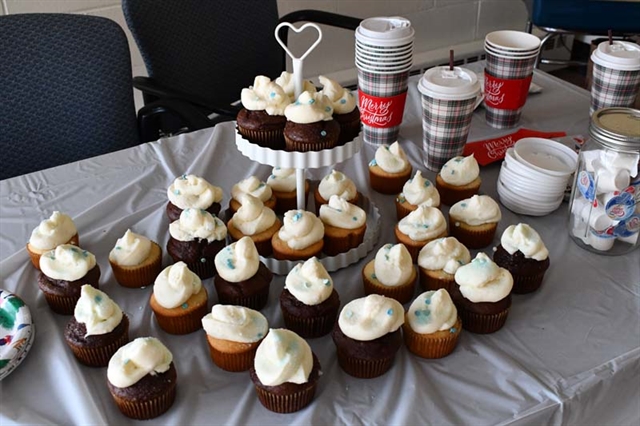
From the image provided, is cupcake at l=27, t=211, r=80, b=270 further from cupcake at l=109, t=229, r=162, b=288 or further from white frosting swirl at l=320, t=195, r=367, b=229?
white frosting swirl at l=320, t=195, r=367, b=229

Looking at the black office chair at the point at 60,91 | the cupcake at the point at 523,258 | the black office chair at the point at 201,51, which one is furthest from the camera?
the black office chair at the point at 201,51

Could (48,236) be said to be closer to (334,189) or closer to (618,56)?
(334,189)

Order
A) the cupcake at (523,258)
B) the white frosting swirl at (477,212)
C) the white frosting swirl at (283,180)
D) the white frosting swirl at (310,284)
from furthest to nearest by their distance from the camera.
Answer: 1. the white frosting swirl at (283,180)
2. the white frosting swirl at (477,212)
3. the cupcake at (523,258)
4. the white frosting swirl at (310,284)

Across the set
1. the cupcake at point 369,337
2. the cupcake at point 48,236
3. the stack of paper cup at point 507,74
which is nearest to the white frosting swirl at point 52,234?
the cupcake at point 48,236

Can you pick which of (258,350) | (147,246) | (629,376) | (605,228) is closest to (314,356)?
(258,350)

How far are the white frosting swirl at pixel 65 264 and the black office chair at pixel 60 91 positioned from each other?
770 mm

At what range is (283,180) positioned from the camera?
1346mm

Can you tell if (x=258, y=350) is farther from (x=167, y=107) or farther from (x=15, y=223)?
(x=167, y=107)

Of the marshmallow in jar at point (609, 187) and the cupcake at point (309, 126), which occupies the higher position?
the cupcake at point (309, 126)

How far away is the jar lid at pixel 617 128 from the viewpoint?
1116 millimetres

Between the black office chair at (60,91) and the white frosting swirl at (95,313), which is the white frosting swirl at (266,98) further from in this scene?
the black office chair at (60,91)

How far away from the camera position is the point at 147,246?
3.82ft

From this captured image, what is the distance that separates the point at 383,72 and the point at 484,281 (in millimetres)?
667

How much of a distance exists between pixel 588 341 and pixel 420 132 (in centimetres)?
77
